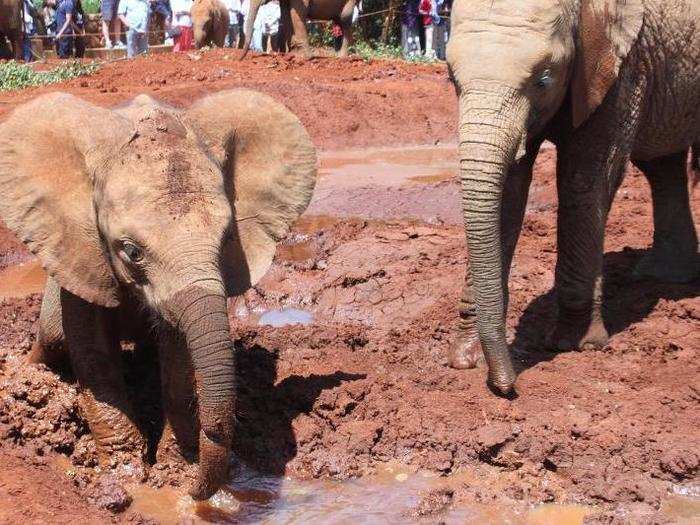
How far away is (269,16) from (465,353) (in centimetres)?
1709

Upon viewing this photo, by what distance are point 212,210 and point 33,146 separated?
86 cm

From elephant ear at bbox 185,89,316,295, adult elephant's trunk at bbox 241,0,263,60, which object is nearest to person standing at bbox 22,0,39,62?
adult elephant's trunk at bbox 241,0,263,60

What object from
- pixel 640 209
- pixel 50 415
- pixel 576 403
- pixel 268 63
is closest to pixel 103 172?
pixel 50 415

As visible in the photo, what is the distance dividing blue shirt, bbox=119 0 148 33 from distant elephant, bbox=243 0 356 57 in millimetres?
1677

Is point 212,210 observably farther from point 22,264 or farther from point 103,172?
point 22,264

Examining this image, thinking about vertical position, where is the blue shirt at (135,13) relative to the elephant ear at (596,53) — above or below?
below

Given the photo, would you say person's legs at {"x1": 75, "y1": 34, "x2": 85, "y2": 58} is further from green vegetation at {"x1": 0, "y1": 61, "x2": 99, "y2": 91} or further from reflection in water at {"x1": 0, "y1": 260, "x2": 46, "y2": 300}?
reflection in water at {"x1": 0, "y1": 260, "x2": 46, "y2": 300}

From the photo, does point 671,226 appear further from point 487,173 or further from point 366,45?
point 366,45

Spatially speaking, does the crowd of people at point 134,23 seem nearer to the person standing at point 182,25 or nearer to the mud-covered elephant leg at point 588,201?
the person standing at point 182,25

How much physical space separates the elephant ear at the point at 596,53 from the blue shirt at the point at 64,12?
16227 millimetres

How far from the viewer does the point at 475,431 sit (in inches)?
207

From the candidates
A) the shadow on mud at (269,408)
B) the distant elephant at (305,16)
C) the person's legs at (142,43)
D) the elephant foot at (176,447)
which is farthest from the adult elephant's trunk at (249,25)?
the elephant foot at (176,447)

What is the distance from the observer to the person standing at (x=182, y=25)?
2005 cm

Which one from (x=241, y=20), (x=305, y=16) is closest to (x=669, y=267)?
(x=305, y=16)
